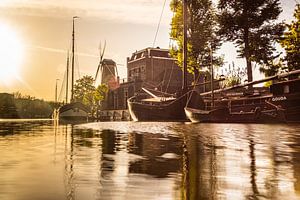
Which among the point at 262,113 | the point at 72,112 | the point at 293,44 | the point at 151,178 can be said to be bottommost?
the point at 151,178

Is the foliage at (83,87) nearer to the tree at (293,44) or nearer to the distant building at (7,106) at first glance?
the distant building at (7,106)

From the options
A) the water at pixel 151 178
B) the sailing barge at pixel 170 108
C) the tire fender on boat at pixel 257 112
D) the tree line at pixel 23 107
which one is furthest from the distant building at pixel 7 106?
the water at pixel 151 178

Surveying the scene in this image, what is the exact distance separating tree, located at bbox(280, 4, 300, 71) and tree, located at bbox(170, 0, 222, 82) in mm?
7597

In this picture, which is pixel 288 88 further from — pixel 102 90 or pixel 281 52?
pixel 102 90

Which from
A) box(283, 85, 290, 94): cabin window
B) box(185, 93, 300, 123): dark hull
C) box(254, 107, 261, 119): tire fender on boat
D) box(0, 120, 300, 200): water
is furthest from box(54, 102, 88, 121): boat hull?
box(0, 120, 300, 200): water

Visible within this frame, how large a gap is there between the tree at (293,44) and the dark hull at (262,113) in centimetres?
538

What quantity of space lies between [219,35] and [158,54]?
24567mm

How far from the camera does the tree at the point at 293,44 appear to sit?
24062 millimetres

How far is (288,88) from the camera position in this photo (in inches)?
780

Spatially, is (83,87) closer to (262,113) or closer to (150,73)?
(150,73)

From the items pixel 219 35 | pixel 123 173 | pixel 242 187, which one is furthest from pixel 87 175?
pixel 219 35

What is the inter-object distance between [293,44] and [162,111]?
41.9 feet

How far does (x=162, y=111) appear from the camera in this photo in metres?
25.1

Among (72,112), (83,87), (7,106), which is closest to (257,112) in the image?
(72,112)
